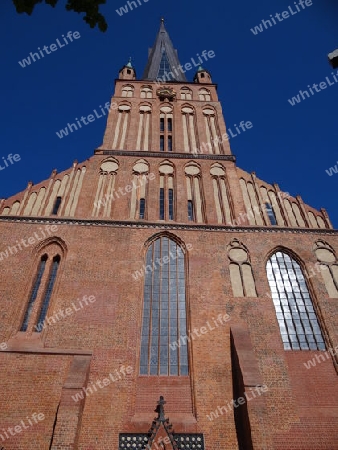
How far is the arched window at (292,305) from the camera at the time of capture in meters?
11.1

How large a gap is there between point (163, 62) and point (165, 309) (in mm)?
24547

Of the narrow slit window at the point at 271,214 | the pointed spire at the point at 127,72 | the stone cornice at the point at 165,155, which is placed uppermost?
the pointed spire at the point at 127,72

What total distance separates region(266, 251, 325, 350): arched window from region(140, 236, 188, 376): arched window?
130 inches

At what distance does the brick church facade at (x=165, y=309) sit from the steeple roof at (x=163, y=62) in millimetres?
12349

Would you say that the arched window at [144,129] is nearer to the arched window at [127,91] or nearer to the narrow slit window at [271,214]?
the arched window at [127,91]

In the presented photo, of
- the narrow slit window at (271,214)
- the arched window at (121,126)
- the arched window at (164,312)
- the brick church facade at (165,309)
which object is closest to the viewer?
the brick church facade at (165,309)

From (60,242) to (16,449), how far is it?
22.1 feet

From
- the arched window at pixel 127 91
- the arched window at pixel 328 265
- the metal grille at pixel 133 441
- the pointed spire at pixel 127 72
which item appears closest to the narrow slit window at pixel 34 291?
the metal grille at pixel 133 441

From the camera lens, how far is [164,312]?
11625 millimetres

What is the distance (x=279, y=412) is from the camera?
9.16 meters

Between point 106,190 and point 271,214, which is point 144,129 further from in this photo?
point 271,214

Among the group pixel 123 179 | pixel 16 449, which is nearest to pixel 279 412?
pixel 16 449

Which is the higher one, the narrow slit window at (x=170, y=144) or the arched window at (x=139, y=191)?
the narrow slit window at (x=170, y=144)

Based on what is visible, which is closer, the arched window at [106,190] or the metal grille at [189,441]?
the metal grille at [189,441]
